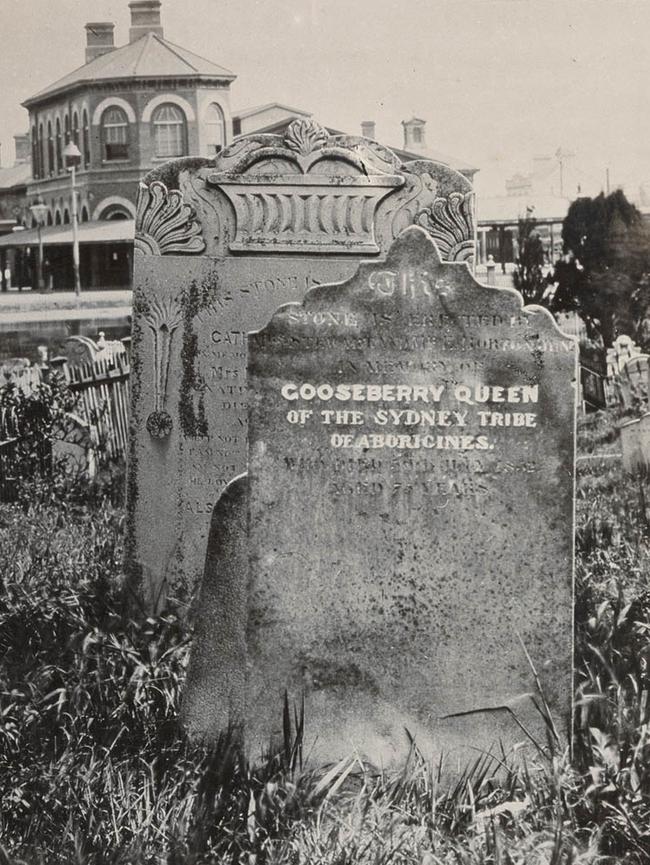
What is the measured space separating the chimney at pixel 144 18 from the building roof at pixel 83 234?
650 cm

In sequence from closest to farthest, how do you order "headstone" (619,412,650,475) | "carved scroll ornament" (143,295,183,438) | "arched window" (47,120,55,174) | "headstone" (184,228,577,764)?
"headstone" (184,228,577,764), "carved scroll ornament" (143,295,183,438), "headstone" (619,412,650,475), "arched window" (47,120,55,174)

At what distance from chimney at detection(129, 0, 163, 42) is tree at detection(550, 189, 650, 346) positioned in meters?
11.3

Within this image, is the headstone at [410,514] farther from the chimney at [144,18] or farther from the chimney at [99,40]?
the chimney at [99,40]

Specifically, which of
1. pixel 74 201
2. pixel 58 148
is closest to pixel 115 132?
pixel 58 148

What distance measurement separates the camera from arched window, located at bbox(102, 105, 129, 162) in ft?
139

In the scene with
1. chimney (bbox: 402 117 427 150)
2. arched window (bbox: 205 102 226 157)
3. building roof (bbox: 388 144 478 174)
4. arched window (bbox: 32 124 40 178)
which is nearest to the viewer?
chimney (bbox: 402 117 427 150)

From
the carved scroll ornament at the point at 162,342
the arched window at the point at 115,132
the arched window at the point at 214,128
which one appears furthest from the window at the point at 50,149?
the carved scroll ornament at the point at 162,342

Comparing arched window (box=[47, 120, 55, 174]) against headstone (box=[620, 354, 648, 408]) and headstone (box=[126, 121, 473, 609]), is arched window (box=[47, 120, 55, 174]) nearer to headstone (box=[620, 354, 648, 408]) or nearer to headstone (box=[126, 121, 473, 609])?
headstone (box=[620, 354, 648, 408])

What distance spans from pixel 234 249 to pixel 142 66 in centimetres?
3649

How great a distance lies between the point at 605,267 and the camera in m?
18.5

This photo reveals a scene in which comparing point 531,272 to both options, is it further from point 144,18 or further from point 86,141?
point 86,141

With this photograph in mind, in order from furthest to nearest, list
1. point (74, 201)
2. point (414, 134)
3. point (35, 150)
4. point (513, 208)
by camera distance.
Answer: point (35, 150) < point (513, 208) < point (74, 201) < point (414, 134)

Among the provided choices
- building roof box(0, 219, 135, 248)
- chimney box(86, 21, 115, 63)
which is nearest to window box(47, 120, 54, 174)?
building roof box(0, 219, 135, 248)

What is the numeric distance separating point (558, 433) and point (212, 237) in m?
2.63
